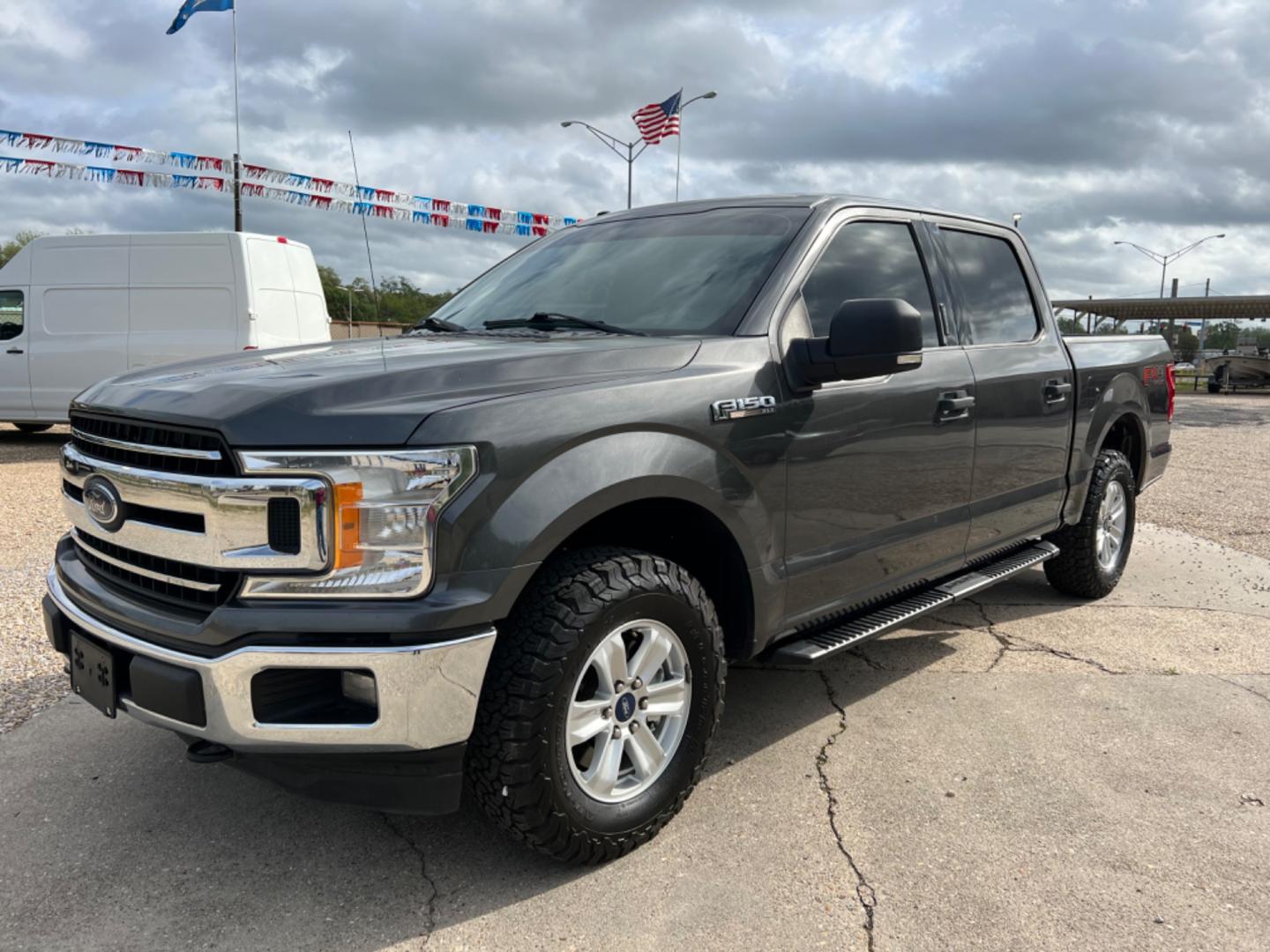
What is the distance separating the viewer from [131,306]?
11.2 m

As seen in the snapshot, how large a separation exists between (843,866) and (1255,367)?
3376cm

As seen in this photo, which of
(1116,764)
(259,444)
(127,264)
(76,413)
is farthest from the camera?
(127,264)

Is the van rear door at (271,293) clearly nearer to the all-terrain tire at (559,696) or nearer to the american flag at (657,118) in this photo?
the all-terrain tire at (559,696)

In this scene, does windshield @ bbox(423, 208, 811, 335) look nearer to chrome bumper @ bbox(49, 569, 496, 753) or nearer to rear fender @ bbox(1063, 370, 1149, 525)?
chrome bumper @ bbox(49, 569, 496, 753)

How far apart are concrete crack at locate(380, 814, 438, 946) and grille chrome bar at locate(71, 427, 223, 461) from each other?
1.22 m

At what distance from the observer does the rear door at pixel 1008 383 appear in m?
3.92

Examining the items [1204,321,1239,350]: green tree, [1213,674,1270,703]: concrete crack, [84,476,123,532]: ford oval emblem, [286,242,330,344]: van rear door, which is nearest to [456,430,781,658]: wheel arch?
[84,476,123,532]: ford oval emblem

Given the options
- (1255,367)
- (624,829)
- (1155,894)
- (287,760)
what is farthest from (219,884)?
(1255,367)

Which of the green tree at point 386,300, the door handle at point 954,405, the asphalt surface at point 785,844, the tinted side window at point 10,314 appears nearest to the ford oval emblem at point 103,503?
the asphalt surface at point 785,844

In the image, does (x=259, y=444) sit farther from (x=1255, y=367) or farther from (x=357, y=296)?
(x=357, y=296)

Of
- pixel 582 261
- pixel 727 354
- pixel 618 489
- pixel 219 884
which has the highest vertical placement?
pixel 582 261

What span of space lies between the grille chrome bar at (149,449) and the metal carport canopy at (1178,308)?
43.7 meters

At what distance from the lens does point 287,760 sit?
222 centimetres

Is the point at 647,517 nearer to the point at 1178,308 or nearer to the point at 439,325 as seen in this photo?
the point at 439,325
